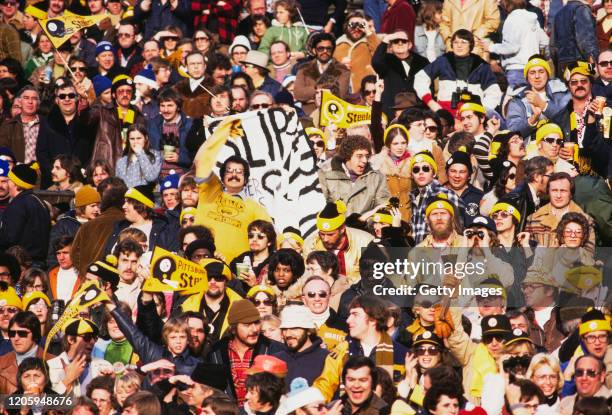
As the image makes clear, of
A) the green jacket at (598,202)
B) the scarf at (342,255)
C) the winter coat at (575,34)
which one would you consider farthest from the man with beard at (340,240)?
the winter coat at (575,34)

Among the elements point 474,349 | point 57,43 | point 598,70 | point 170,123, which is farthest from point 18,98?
point 474,349

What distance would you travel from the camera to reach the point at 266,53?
21641mm

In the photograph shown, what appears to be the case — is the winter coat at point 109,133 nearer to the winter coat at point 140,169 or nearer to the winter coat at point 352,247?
the winter coat at point 140,169

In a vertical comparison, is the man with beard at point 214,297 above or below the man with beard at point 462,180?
below

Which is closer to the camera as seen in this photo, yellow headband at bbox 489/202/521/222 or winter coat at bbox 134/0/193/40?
yellow headband at bbox 489/202/521/222

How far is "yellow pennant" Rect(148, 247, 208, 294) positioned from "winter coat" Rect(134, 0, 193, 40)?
7549 millimetres

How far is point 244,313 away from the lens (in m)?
14.7

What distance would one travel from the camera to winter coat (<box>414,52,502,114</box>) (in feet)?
64.5

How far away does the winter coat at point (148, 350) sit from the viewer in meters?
14.5

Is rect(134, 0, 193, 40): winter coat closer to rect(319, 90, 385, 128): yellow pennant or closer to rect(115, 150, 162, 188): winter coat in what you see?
rect(115, 150, 162, 188): winter coat

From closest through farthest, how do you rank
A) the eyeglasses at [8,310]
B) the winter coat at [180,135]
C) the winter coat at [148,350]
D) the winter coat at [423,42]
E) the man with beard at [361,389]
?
1. the man with beard at [361,389]
2. the winter coat at [148,350]
3. the eyeglasses at [8,310]
4. the winter coat at [180,135]
5. the winter coat at [423,42]

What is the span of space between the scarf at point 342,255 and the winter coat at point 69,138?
15.6 ft

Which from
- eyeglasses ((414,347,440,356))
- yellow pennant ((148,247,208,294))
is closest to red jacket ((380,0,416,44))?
yellow pennant ((148,247,208,294))

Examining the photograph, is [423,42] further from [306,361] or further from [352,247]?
[306,361]
